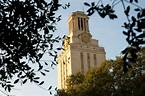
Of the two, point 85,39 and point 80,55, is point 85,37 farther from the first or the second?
point 80,55

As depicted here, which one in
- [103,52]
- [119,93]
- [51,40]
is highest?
[103,52]

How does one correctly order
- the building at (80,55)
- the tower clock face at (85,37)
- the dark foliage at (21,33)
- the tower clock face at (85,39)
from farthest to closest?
the tower clock face at (85,37)
the tower clock face at (85,39)
the building at (80,55)
the dark foliage at (21,33)

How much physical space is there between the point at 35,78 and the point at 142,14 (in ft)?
11.9

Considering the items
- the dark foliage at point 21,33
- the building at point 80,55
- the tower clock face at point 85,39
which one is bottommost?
the dark foliage at point 21,33

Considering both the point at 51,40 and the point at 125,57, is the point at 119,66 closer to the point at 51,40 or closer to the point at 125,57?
the point at 51,40

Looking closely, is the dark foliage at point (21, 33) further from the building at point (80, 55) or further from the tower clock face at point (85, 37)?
the tower clock face at point (85, 37)

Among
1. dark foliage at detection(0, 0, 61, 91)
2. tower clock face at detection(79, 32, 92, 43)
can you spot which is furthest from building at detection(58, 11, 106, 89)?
dark foliage at detection(0, 0, 61, 91)

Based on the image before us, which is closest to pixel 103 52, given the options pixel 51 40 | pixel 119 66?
pixel 119 66

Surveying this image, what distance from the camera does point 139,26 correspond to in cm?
484

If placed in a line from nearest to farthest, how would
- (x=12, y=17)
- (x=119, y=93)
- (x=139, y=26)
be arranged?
(x=139, y=26) → (x=12, y=17) → (x=119, y=93)

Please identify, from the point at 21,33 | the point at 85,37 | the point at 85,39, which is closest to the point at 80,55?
the point at 85,39

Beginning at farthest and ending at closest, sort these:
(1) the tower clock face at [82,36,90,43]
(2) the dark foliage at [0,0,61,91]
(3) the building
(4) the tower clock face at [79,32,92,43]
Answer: (4) the tower clock face at [79,32,92,43] → (1) the tower clock face at [82,36,90,43] → (3) the building → (2) the dark foliage at [0,0,61,91]

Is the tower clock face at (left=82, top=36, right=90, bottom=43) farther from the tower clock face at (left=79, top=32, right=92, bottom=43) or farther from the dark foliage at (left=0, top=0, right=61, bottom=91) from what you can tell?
the dark foliage at (left=0, top=0, right=61, bottom=91)

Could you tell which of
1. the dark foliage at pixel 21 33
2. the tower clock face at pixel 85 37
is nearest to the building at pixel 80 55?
the tower clock face at pixel 85 37
